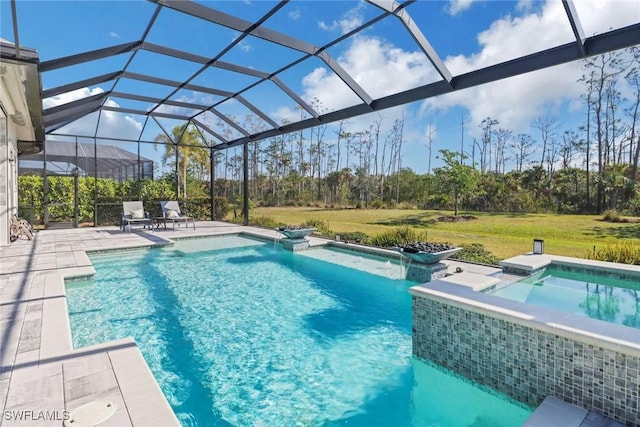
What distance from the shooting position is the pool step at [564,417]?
2059 mm

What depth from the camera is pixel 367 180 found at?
77.9 ft

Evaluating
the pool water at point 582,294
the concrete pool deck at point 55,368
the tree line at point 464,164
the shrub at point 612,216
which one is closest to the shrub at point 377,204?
the tree line at point 464,164

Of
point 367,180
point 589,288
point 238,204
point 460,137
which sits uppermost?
point 460,137

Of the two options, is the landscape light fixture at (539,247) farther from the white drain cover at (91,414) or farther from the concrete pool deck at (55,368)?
the white drain cover at (91,414)

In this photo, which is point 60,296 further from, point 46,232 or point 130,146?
point 130,146

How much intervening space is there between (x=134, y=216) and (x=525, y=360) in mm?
11435

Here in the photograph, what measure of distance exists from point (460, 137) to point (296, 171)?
36.6ft

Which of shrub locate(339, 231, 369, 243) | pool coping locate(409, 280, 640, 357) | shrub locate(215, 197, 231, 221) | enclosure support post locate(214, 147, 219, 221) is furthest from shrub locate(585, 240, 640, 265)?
shrub locate(215, 197, 231, 221)

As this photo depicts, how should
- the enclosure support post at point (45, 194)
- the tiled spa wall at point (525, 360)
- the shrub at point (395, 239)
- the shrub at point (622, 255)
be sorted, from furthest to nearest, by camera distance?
the enclosure support post at point (45, 194) < the shrub at point (395, 239) < the shrub at point (622, 255) < the tiled spa wall at point (525, 360)

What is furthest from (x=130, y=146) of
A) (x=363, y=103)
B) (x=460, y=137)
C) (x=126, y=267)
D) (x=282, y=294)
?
(x=460, y=137)

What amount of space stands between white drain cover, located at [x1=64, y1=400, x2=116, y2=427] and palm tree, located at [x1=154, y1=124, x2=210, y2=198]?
38.9ft

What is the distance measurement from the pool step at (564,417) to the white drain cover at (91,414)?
2.41m

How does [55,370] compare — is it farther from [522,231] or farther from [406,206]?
[406,206]

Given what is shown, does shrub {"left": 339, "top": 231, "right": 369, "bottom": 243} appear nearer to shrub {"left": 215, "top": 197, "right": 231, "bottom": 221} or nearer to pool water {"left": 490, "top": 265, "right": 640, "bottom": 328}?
pool water {"left": 490, "top": 265, "right": 640, "bottom": 328}
